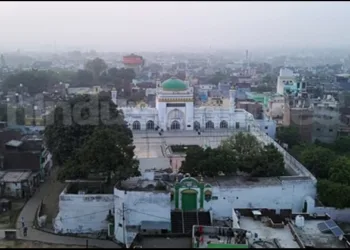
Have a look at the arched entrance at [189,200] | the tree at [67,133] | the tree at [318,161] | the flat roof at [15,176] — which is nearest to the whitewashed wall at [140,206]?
the arched entrance at [189,200]

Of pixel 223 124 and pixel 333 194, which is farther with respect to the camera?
pixel 223 124

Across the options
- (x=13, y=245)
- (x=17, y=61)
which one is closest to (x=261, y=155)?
(x=13, y=245)

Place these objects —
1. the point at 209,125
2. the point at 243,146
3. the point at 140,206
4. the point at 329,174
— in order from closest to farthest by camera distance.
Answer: the point at 140,206
the point at 329,174
the point at 243,146
the point at 209,125

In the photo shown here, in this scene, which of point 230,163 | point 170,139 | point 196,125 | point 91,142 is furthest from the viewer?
point 196,125

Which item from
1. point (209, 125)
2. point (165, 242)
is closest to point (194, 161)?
point (165, 242)

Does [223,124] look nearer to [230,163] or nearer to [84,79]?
[230,163]

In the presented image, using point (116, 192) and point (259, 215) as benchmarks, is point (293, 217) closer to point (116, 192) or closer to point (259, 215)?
point (259, 215)
